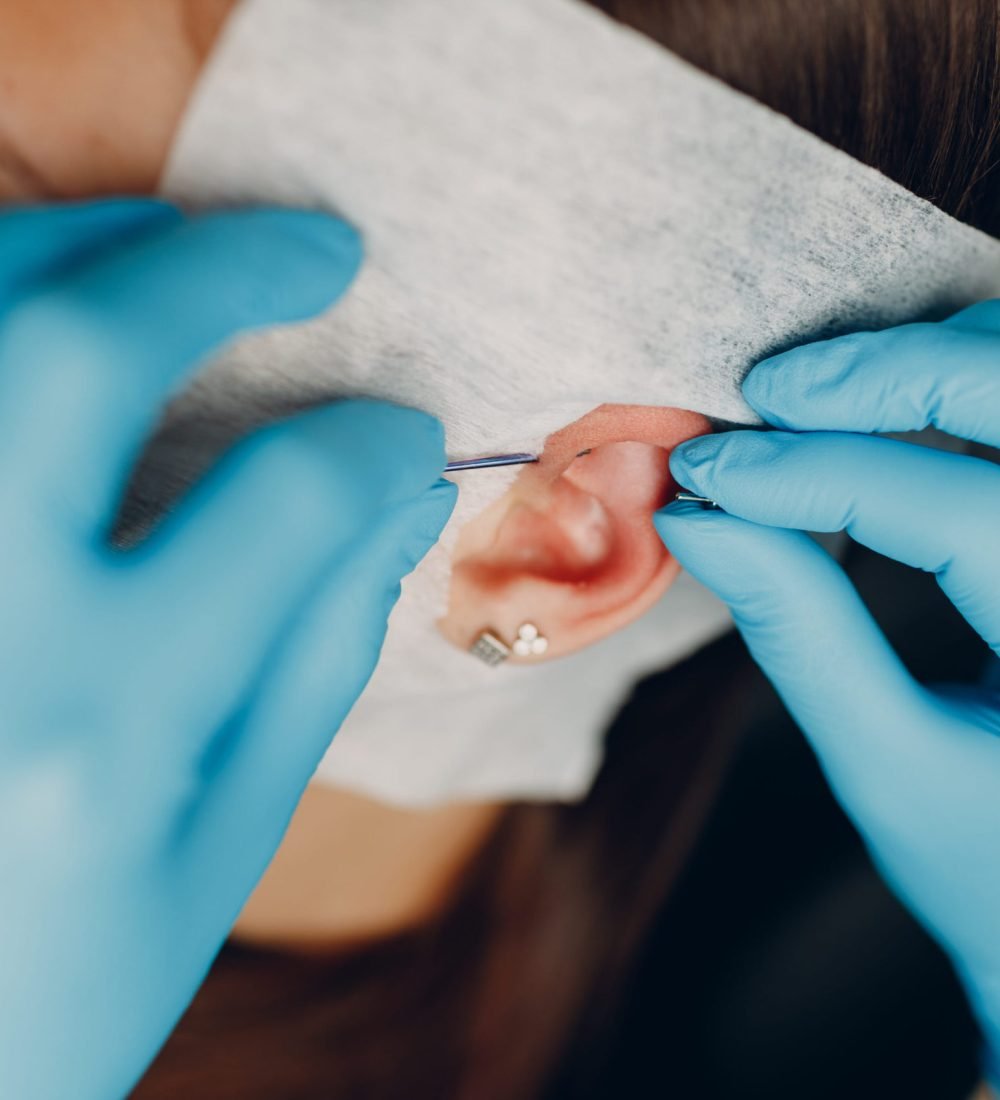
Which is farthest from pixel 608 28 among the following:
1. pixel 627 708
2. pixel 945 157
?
pixel 627 708

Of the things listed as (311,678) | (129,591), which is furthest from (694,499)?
(129,591)

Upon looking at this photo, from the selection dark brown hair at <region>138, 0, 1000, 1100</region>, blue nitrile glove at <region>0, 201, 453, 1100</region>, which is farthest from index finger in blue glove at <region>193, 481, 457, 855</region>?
dark brown hair at <region>138, 0, 1000, 1100</region>

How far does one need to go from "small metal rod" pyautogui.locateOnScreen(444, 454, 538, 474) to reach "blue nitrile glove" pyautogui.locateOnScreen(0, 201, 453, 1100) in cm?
7

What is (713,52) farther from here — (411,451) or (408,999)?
(408,999)

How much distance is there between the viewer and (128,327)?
52 cm

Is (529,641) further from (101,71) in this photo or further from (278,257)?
(101,71)

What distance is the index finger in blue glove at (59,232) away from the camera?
0.54m

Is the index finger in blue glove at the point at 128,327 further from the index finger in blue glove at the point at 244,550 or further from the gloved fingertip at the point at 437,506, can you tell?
the gloved fingertip at the point at 437,506

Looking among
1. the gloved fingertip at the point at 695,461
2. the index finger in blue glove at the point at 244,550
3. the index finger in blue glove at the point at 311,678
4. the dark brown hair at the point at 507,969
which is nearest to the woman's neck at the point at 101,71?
the index finger in blue glove at the point at 244,550

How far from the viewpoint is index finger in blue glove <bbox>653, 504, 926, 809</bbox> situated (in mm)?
719

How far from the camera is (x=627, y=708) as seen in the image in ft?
4.33

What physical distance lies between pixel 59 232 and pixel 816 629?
2.29 ft

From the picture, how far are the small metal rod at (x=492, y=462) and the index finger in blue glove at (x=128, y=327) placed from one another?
19 centimetres

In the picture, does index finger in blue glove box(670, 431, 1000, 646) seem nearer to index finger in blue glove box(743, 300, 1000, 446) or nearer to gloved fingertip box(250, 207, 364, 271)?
index finger in blue glove box(743, 300, 1000, 446)
